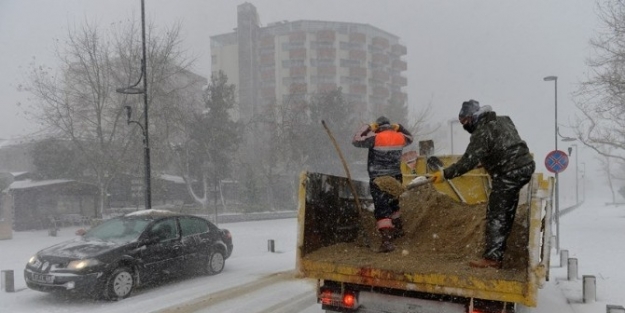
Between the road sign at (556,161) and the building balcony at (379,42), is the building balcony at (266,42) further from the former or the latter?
the road sign at (556,161)

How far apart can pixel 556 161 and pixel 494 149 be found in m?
9.90

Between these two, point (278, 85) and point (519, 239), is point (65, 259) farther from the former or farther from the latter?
point (278, 85)

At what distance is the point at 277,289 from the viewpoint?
8.24m

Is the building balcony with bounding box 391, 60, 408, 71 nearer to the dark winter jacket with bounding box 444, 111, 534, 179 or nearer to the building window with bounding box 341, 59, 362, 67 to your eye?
the building window with bounding box 341, 59, 362, 67

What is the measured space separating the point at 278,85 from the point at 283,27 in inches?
380

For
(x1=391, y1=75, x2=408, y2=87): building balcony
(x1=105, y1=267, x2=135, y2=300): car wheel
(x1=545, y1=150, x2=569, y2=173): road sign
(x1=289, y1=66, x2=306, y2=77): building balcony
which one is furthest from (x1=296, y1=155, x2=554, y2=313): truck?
(x1=391, y1=75, x2=408, y2=87): building balcony

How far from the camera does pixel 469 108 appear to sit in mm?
4375

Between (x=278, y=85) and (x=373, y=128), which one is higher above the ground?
(x=278, y=85)

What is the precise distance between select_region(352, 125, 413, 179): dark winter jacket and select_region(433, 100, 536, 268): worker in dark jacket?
0.98 meters

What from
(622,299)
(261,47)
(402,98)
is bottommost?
(622,299)

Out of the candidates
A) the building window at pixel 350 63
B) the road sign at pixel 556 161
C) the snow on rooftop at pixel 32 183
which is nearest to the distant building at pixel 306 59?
the building window at pixel 350 63

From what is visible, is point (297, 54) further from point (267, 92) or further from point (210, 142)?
point (210, 142)

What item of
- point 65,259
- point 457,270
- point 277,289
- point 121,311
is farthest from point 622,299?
point 65,259

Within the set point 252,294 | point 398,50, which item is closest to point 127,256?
point 252,294
